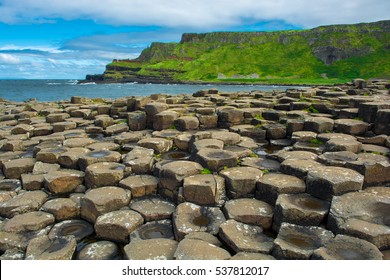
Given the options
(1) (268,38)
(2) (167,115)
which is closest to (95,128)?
(2) (167,115)

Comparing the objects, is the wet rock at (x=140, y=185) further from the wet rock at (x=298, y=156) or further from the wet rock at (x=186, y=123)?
the wet rock at (x=186, y=123)

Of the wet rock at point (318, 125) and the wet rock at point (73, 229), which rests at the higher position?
the wet rock at point (318, 125)

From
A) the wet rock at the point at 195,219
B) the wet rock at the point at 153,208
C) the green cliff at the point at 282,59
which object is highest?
the green cliff at the point at 282,59

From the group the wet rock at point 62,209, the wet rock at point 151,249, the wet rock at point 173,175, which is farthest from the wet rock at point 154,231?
the wet rock at point 62,209

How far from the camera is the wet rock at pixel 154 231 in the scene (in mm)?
4316

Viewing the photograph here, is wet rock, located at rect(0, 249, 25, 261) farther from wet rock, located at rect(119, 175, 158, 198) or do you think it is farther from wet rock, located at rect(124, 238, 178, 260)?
wet rock, located at rect(119, 175, 158, 198)

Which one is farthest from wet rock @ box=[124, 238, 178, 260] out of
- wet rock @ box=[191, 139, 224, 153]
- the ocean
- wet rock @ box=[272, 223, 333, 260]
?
the ocean

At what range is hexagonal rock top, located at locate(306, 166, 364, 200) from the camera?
442 cm

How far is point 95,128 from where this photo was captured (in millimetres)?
9617

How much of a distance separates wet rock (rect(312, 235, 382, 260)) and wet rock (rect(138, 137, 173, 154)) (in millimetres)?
4443

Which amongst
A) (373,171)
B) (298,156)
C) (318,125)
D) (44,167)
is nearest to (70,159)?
(44,167)

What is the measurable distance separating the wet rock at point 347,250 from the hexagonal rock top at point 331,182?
0.97 meters

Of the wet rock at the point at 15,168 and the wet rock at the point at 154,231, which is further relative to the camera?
the wet rock at the point at 15,168

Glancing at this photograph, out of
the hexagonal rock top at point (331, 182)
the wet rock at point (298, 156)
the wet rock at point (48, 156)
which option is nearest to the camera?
the hexagonal rock top at point (331, 182)
